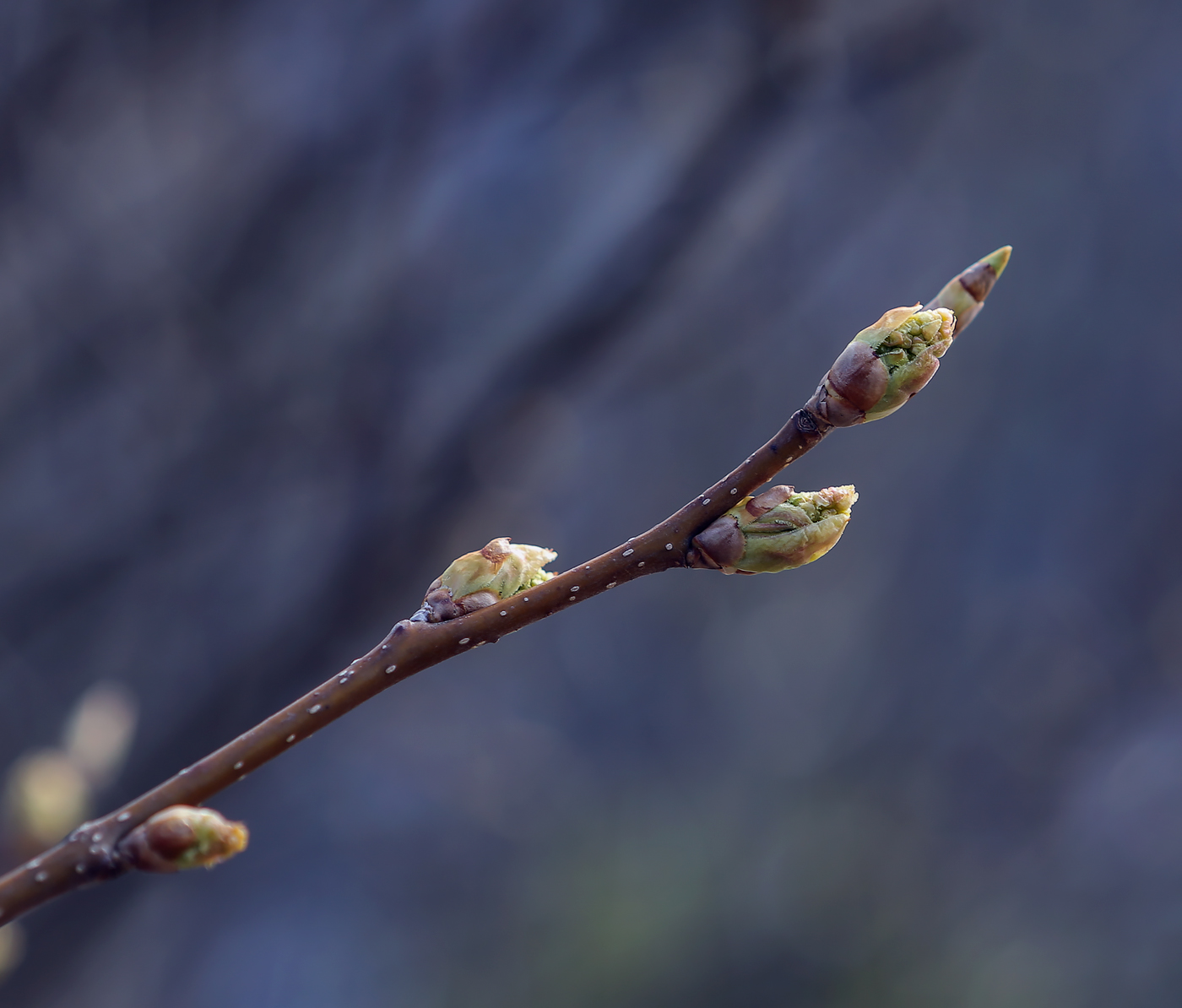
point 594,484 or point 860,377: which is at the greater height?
point 594,484

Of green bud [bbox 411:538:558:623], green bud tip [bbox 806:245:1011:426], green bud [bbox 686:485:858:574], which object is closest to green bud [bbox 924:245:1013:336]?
green bud tip [bbox 806:245:1011:426]

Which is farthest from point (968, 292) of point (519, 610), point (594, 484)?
point (594, 484)

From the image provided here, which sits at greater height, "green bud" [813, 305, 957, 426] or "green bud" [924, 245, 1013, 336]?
"green bud" [924, 245, 1013, 336]

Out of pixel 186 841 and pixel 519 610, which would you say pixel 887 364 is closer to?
pixel 519 610

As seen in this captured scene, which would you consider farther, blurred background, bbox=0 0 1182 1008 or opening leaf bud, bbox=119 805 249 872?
blurred background, bbox=0 0 1182 1008

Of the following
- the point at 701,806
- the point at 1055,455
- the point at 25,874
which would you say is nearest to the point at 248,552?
the point at 25,874

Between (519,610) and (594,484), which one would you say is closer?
(519,610)

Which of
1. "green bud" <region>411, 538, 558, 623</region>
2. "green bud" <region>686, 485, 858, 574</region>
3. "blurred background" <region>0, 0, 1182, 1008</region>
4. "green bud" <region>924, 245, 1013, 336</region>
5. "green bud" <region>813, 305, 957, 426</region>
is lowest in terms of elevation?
"green bud" <region>686, 485, 858, 574</region>

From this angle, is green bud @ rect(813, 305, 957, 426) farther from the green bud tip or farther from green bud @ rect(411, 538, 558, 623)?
green bud @ rect(411, 538, 558, 623)
